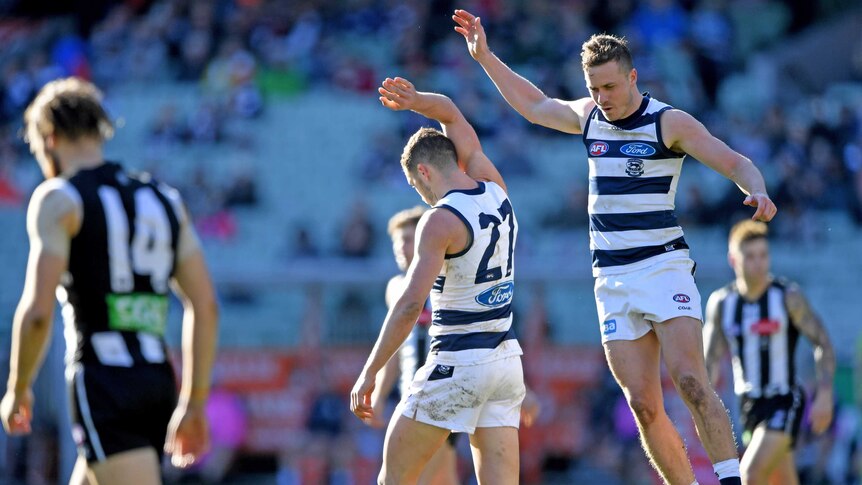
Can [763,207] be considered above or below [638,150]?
below

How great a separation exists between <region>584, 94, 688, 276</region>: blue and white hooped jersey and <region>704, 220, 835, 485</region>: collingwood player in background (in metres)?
2.96

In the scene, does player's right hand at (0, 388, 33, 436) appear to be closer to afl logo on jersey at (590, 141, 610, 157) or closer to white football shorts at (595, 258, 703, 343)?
white football shorts at (595, 258, 703, 343)

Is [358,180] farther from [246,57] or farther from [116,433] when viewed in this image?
[116,433]

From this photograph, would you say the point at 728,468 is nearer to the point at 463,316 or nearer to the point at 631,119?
the point at 463,316

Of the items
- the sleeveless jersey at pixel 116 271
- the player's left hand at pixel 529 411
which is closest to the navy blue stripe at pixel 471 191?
the sleeveless jersey at pixel 116 271

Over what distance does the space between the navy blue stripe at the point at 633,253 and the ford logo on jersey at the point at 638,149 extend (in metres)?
0.51

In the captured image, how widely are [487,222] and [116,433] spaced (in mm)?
2207

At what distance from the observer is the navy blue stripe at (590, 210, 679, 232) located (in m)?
7.10

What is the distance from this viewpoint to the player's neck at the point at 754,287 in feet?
33.2

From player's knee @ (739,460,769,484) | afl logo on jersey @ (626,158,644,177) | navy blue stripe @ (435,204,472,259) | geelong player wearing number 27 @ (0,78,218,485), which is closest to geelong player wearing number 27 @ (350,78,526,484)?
navy blue stripe @ (435,204,472,259)

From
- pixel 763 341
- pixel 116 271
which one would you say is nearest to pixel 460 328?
pixel 116 271

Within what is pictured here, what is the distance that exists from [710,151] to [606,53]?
2.54 ft

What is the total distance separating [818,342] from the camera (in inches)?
390

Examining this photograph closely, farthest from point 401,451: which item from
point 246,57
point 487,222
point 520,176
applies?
point 246,57
